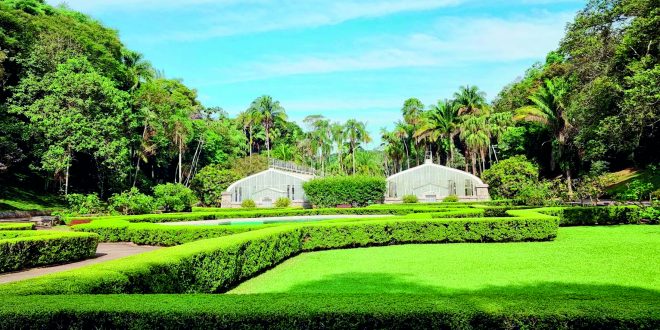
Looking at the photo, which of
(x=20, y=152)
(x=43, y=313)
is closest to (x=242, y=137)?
(x=20, y=152)

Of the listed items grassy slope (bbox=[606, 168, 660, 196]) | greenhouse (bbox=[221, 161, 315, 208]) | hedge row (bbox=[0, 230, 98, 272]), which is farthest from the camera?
greenhouse (bbox=[221, 161, 315, 208])

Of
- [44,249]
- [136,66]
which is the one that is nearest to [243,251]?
[44,249]

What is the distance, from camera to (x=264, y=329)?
3.76 m

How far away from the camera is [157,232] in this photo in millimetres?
14922

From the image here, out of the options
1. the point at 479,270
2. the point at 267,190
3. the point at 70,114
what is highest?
the point at 70,114

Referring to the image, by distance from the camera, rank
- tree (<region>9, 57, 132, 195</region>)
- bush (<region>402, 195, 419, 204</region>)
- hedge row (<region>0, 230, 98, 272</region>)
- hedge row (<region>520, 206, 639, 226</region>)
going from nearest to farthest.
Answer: hedge row (<region>0, 230, 98, 272</region>), hedge row (<region>520, 206, 639, 226</region>), tree (<region>9, 57, 132, 195</region>), bush (<region>402, 195, 419, 204</region>)

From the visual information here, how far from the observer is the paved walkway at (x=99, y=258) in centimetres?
995

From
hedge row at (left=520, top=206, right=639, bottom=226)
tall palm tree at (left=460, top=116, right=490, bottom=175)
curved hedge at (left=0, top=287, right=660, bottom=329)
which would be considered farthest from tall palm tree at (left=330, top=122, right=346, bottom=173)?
curved hedge at (left=0, top=287, right=660, bottom=329)

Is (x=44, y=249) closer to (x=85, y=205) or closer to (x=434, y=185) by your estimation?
(x=85, y=205)

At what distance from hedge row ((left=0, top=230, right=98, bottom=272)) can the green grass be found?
234 inches

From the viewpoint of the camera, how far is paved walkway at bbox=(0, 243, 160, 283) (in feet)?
32.6

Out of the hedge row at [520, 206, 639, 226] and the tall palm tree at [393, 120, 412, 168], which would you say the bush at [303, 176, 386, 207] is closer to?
the hedge row at [520, 206, 639, 226]

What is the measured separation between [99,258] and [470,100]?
5034 centimetres

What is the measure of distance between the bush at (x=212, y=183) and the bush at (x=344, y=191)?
35.3ft
